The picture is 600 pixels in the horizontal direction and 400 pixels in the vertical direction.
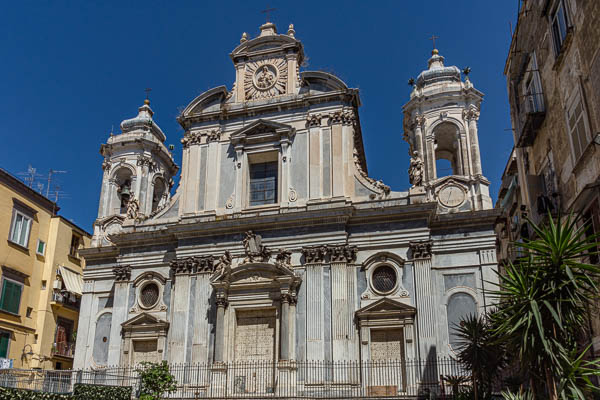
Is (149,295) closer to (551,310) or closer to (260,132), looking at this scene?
(260,132)

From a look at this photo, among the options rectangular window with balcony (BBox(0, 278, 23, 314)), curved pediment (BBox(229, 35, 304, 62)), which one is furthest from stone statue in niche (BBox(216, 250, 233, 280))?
rectangular window with balcony (BBox(0, 278, 23, 314))

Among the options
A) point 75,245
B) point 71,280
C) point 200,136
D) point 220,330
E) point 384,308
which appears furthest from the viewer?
point 75,245

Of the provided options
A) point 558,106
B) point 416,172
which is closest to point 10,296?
point 416,172

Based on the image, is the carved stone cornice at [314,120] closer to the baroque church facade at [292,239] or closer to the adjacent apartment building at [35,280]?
the baroque church facade at [292,239]

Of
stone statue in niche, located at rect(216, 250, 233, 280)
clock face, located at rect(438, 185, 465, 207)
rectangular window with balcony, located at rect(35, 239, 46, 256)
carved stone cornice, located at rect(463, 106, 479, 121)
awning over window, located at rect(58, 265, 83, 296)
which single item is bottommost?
stone statue in niche, located at rect(216, 250, 233, 280)

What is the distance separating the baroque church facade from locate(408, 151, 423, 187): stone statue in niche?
0.05m

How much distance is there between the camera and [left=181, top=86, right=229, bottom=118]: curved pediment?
24.6 metres

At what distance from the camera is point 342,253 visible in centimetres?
2047

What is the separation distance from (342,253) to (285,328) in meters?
3.25

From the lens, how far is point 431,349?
19000 mm

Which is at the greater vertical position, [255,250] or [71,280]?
[71,280]

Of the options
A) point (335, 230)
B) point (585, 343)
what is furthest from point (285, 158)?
point (585, 343)

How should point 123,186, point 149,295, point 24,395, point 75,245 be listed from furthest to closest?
point 75,245 → point 123,186 → point 149,295 → point 24,395

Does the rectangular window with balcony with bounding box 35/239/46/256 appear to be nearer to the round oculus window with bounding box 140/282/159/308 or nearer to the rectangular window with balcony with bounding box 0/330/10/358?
the rectangular window with balcony with bounding box 0/330/10/358
